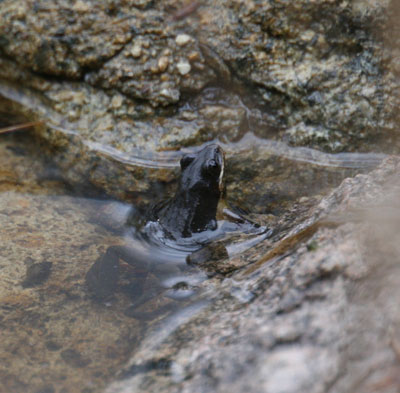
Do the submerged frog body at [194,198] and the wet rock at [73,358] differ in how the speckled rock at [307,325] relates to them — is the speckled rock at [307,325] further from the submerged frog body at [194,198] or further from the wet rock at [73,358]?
the submerged frog body at [194,198]

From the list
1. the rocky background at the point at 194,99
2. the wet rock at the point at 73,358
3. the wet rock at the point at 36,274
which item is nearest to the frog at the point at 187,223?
the rocky background at the point at 194,99

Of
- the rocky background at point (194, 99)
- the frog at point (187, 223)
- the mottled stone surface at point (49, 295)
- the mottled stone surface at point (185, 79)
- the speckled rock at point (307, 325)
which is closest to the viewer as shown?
the speckled rock at point (307, 325)

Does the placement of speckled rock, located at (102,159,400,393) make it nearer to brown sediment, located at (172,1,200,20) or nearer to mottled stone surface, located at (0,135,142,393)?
mottled stone surface, located at (0,135,142,393)

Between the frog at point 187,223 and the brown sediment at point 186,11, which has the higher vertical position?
the brown sediment at point 186,11

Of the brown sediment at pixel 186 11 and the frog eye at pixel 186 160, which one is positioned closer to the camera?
the frog eye at pixel 186 160

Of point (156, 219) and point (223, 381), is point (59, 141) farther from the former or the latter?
point (223, 381)

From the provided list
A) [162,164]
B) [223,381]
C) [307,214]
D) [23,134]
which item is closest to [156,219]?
[162,164]

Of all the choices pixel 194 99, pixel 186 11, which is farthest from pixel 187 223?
pixel 186 11
